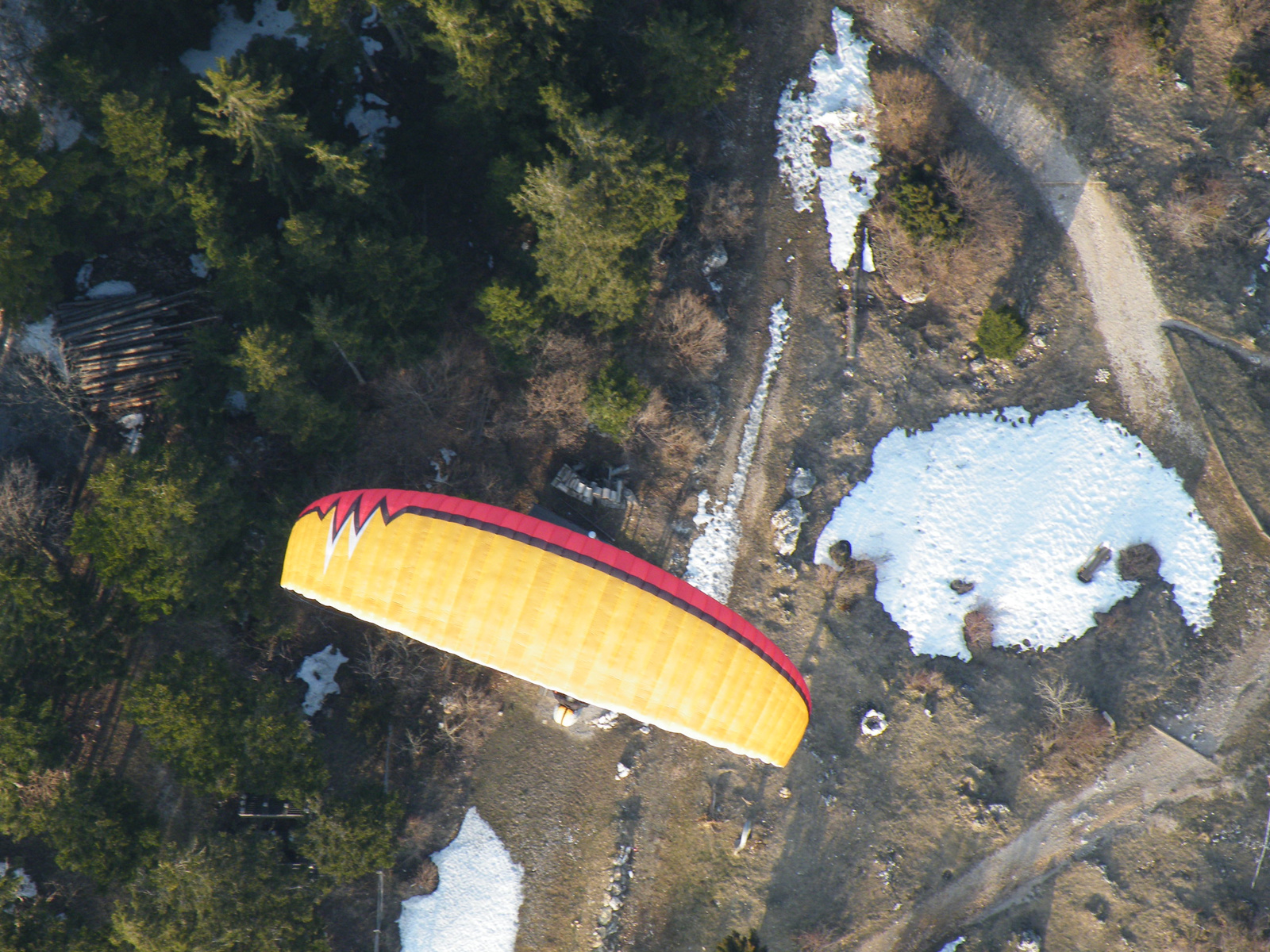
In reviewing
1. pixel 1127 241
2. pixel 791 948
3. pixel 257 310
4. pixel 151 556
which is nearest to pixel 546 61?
pixel 257 310

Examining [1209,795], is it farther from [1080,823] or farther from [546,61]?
[546,61]

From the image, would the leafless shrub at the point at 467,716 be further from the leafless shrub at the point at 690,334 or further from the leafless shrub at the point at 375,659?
the leafless shrub at the point at 690,334

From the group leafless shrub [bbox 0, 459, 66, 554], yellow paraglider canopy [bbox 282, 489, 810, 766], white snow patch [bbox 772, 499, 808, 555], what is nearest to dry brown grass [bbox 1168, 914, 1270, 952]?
white snow patch [bbox 772, 499, 808, 555]

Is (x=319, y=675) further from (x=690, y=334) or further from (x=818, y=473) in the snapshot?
(x=818, y=473)

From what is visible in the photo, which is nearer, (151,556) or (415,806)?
(151,556)

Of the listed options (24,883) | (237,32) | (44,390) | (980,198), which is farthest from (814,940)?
(237,32)

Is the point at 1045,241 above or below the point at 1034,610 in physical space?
above

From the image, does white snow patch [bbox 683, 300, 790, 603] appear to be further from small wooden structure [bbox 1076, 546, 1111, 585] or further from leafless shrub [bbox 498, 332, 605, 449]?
small wooden structure [bbox 1076, 546, 1111, 585]
